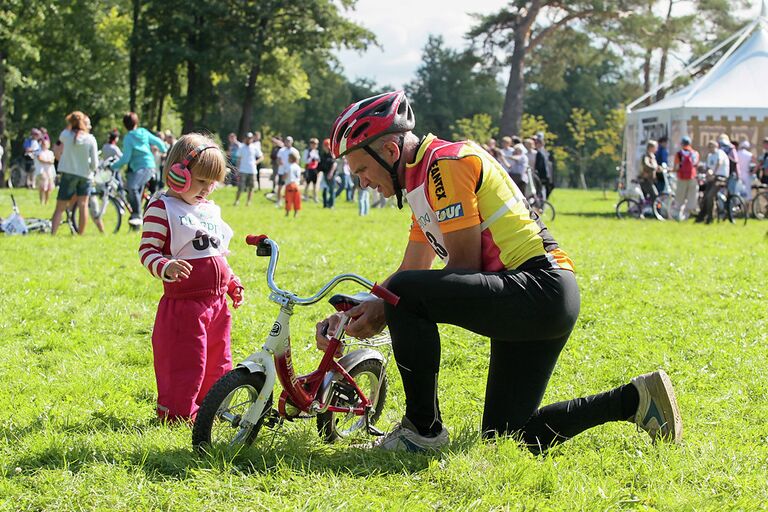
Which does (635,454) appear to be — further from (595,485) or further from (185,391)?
(185,391)

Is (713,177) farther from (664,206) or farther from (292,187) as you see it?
(292,187)

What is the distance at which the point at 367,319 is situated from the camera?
12.5 ft

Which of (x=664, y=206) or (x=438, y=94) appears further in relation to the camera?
(x=438, y=94)

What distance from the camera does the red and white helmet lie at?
3701mm

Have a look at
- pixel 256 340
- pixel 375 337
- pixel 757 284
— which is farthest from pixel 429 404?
pixel 757 284

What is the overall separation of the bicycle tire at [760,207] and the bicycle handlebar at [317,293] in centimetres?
1955

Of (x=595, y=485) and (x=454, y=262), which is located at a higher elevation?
(x=454, y=262)

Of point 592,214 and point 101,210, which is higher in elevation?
point 101,210

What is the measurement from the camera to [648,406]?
4.09 metres

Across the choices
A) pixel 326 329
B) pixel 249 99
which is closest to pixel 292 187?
pixel 326 329

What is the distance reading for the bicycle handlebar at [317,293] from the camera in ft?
11.6

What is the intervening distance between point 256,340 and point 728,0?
4206cm

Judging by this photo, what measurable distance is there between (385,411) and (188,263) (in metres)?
1.44

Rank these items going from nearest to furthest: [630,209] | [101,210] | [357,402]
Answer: [357,402]
[101,210]
[630,209]
